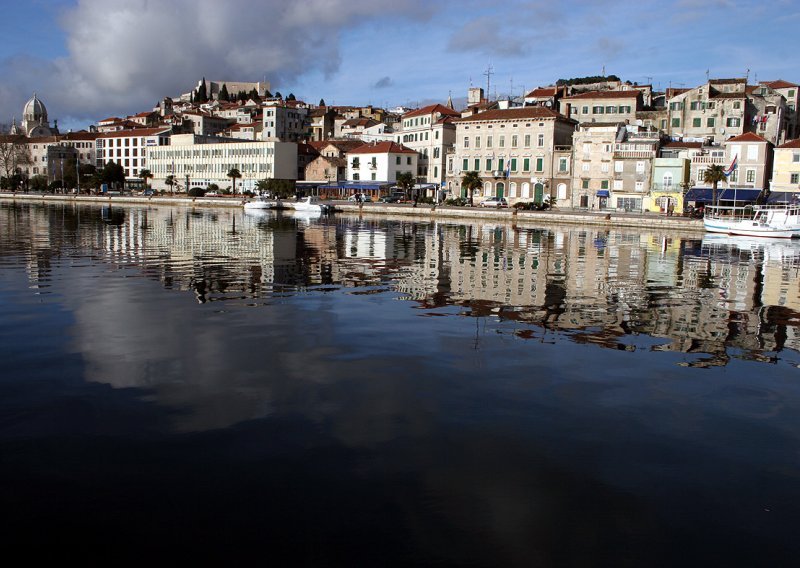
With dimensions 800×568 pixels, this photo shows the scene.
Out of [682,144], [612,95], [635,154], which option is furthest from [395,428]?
[612,95]

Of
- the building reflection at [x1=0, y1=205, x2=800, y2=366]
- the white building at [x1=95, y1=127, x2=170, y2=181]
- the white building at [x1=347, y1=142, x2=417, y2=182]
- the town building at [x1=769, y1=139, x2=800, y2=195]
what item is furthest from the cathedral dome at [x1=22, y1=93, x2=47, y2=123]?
the town building at [x1=769, y1=139, x2=800, y2=195]

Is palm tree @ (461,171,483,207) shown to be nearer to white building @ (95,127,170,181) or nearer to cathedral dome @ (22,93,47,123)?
white building @ (95,127,170,181)

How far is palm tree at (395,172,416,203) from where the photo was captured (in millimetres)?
88938

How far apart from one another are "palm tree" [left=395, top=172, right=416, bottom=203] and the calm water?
2785 inches

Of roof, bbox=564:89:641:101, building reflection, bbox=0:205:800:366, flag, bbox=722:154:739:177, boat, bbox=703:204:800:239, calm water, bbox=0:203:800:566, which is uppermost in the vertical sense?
roof, bbox=564:89:641:101

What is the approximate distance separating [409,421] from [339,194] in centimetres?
9294

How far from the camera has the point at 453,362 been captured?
11.8 metres

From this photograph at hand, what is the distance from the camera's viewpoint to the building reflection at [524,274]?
51.0ft

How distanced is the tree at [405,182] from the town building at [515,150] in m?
6.36

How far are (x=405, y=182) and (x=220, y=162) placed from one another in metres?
41.1

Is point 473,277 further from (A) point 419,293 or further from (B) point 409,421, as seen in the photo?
(B) point 409,421

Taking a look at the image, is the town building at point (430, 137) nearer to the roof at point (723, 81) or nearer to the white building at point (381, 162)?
the white building at point (381, 162)

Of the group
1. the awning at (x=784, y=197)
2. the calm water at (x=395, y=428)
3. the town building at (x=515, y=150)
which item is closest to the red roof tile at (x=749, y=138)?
the awning at (x=784, y=197)

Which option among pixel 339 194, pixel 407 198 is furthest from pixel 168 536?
pixel 339 194
